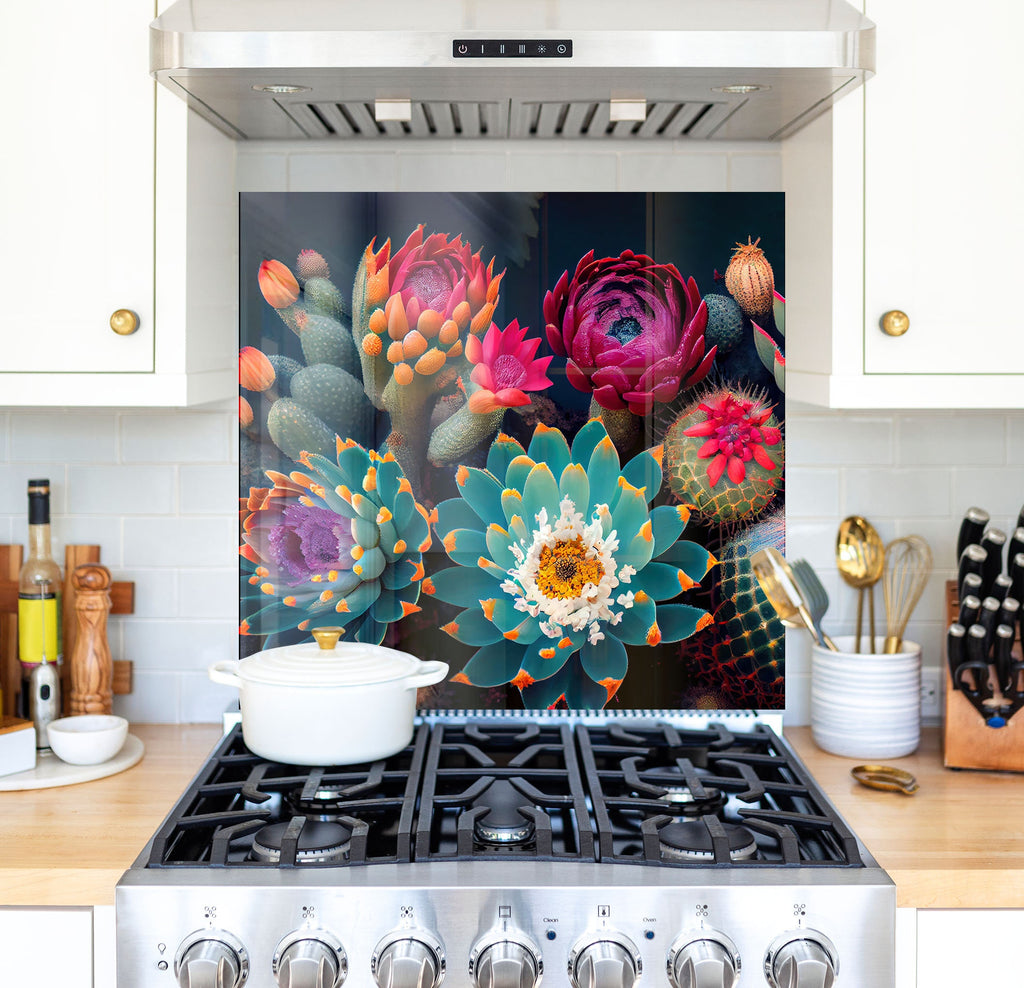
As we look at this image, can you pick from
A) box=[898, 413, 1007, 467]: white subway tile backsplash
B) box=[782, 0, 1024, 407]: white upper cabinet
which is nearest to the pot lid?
box=[782, 0, 1024, 407]: white upper cabinet

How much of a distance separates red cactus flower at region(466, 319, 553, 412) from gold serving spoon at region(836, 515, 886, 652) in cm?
62

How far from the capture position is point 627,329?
6.75ft

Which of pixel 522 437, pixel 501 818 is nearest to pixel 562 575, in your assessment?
pixel 522 437

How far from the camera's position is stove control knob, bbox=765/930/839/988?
1.40 metres

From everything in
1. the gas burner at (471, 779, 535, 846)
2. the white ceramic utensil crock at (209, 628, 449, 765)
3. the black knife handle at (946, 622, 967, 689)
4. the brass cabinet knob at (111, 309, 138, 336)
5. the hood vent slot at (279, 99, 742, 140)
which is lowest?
the gas burner at (471, 779, 535, 846)

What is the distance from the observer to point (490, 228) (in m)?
2.04

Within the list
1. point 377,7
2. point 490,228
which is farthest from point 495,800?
point 377,7

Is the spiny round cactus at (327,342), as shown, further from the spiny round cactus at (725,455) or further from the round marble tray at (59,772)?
the round marble tray at (59,772)

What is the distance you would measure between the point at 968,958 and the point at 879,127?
3.80ft

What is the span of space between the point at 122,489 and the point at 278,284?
1.58 feet

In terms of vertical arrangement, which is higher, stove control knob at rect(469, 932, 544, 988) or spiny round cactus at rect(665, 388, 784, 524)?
spiny round cactus at rect(665, 388, 784, 524)

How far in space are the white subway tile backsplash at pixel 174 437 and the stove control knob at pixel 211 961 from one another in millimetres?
934

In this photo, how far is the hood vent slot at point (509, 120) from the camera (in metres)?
1.75

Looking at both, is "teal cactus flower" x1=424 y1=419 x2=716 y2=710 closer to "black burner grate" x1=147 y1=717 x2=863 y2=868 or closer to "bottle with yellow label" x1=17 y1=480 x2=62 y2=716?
"black burner grate" x1=147 y1=717 x2=863 y2=868
